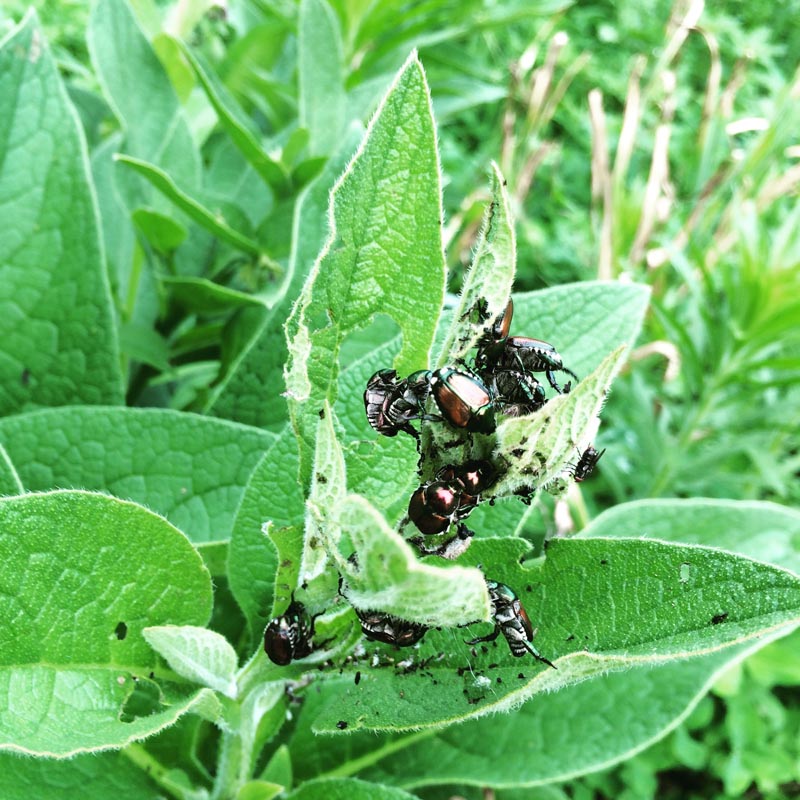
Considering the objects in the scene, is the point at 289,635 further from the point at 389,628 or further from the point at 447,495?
the point at 447,495

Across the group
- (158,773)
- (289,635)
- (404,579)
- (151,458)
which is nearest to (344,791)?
(158,773)

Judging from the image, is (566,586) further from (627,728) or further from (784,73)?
(784,73)

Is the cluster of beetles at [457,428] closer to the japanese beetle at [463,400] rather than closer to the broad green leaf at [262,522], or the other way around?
the japanese beetle at [463,400]

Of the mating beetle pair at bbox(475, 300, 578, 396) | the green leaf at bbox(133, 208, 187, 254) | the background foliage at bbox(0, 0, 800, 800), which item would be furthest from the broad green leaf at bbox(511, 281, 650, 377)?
the green leaf at bbox(133, 208, 187, 254)

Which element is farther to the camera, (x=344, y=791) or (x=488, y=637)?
(x=344, y=791)

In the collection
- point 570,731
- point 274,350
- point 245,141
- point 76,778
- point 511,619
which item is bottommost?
point 570,731

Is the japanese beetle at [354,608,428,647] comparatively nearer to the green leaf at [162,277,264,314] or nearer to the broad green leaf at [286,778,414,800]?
the broad green leaf at [286,778,414,800]
